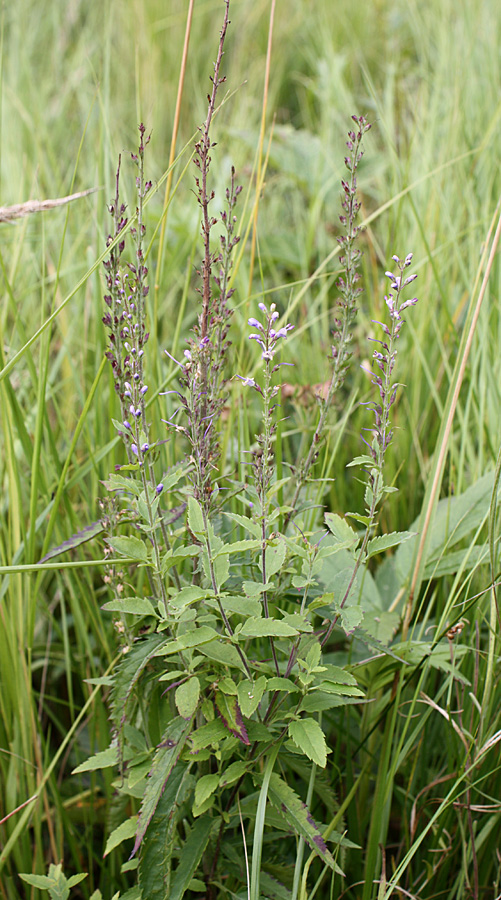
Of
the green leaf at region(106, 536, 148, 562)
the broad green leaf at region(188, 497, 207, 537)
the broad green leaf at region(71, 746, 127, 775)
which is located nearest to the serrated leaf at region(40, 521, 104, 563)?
the green leaf at region(106, 536, 148, 562)

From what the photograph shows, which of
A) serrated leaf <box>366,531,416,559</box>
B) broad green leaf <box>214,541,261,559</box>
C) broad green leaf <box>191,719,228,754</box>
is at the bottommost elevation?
broad green leaf <box>191,719,228,754</box>

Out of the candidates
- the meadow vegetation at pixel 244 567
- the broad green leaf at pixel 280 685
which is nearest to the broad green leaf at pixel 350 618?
the meadow vegetation at pixel 244 567

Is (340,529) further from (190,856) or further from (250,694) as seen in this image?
(190,856)

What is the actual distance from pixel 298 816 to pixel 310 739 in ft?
0.40

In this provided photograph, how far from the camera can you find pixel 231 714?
101cm

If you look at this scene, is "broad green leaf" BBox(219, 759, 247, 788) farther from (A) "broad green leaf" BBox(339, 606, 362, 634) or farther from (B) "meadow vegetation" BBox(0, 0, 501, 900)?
(A) "broad green leaf" BBox(339, 606, 362, 634)

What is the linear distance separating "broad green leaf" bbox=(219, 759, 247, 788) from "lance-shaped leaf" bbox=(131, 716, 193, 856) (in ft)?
0.25

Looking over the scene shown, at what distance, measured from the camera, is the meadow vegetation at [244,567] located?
1.04m

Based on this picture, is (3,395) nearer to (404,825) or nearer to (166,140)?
(404,825)

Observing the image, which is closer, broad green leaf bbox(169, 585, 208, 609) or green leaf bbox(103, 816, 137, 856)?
broad green leaf bbox(169, 585, 208, 609)

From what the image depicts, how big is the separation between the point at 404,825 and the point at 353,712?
0.82 ft

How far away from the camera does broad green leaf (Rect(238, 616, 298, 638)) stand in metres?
0.94

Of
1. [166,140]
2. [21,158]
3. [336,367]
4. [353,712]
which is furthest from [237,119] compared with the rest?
[353,712]

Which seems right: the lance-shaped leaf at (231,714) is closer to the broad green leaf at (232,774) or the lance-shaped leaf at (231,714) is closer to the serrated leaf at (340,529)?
the broad green leaf at (232,774)
